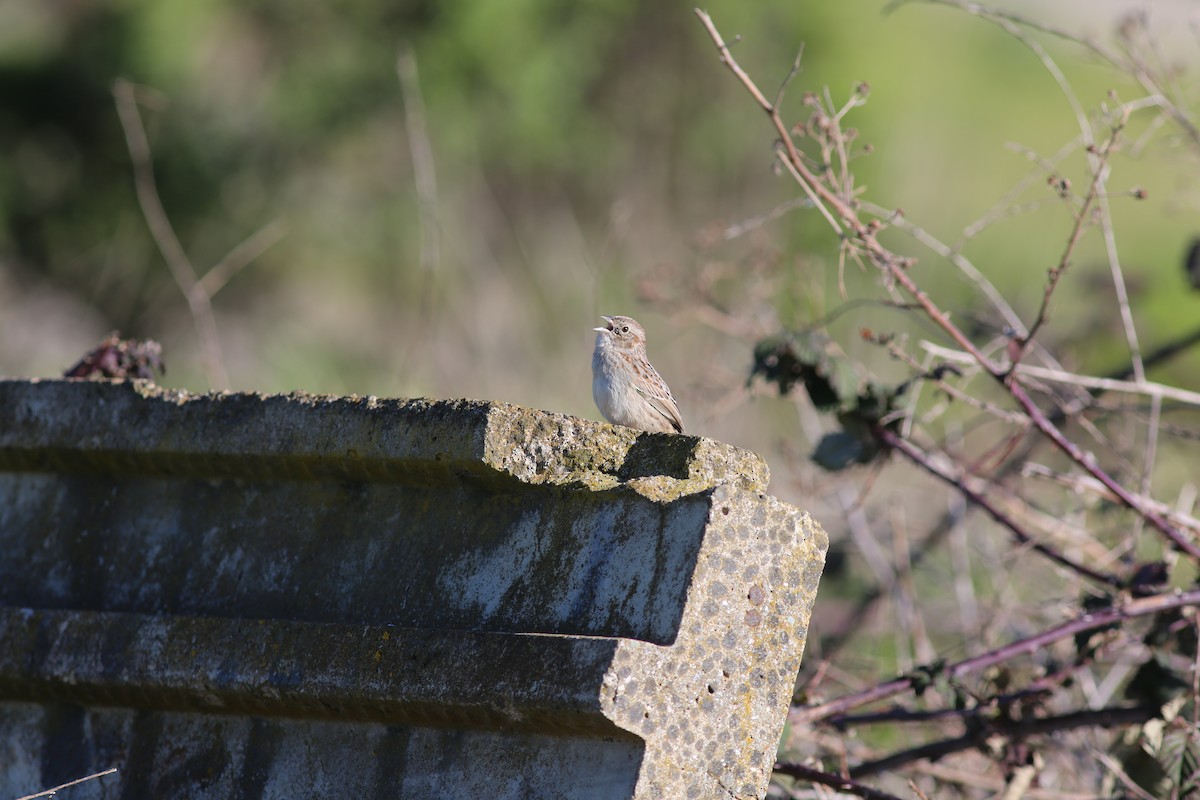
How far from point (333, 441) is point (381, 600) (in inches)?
13.2

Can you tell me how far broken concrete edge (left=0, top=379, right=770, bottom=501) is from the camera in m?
2.55

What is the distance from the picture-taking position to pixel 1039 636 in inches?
145

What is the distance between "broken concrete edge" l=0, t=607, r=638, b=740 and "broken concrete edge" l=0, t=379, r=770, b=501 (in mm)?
347

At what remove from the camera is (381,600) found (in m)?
2.66

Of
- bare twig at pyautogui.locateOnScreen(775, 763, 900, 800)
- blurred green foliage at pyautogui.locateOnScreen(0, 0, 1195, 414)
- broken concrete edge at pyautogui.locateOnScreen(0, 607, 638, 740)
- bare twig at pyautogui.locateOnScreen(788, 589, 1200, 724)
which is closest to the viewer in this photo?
broken concrete edge at pyautogui.locateOnScreen(0, 607, 638, 740)

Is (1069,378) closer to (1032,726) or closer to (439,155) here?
(1032,726)

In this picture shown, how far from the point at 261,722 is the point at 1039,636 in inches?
84.1

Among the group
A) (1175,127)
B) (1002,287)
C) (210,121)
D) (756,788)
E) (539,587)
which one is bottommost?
(756,788)

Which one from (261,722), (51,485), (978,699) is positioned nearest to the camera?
(261,722)

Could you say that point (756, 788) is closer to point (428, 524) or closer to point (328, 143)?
point (428, 524)

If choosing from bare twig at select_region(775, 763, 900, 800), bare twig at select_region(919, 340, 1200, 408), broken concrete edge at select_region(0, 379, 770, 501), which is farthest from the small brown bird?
broken concrete edge at select_region(0, 379, 770, 501)

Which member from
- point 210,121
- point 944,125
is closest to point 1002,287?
point 944,125

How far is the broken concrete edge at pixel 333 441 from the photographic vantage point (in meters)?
2.55

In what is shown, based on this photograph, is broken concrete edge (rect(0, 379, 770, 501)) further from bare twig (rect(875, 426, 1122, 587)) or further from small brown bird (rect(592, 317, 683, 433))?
small brown bird (rect(592, 317, 683, 433))
